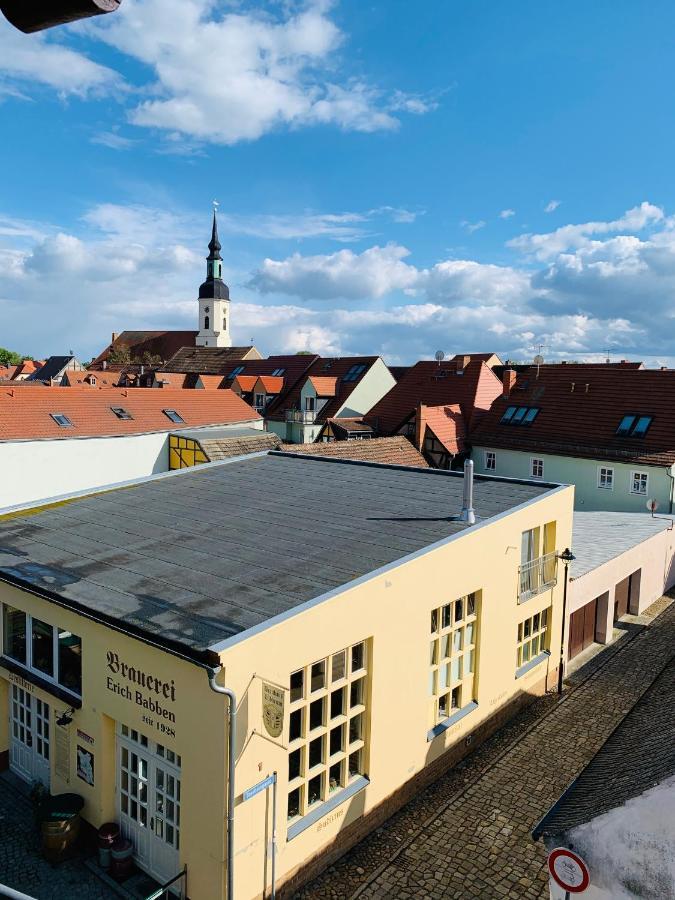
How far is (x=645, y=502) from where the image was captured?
92.4ft

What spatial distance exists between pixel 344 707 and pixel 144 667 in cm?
292

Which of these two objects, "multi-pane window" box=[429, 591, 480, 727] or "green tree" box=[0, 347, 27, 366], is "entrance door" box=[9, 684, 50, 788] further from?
"green tree" box=[0, 347, 27, 366]

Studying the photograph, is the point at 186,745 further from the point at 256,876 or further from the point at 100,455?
the point at 100,455

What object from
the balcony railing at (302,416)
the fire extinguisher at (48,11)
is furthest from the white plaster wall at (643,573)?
the balcony railing at (302,416)

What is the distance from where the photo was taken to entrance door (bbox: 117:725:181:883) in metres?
9.09

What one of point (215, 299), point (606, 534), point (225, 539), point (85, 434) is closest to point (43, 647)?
point (225, 539)

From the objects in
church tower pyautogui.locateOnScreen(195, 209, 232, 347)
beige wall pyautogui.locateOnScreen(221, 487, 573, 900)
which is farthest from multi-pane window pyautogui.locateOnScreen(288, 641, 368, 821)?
church tower pyautogui.locateOnScreen(195, 209, 232, 347)

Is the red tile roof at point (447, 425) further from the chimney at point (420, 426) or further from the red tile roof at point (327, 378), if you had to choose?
the red tile roof at point (327, 378)

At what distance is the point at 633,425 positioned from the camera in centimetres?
3011

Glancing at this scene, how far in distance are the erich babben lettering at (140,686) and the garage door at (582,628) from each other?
486 inches

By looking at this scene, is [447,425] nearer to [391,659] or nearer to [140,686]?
[391,659]

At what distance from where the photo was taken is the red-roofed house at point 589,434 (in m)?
28.6

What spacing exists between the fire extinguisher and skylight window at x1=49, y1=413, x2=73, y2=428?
97.7 ft

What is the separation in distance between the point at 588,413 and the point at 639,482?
484cm
